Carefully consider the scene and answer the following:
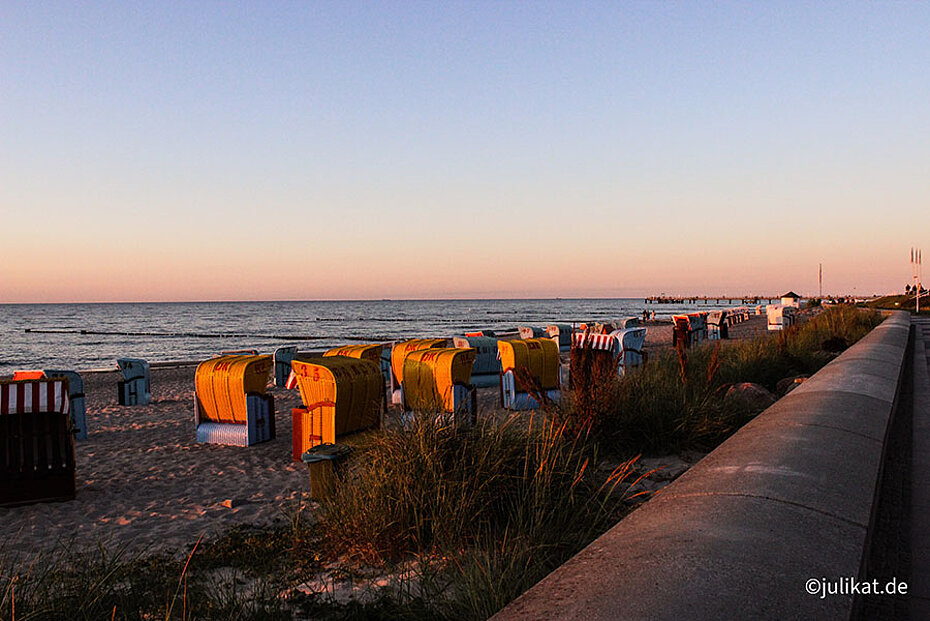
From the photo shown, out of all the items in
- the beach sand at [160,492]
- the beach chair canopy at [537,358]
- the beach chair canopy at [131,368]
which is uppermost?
the beach chair canopy at [537,358]

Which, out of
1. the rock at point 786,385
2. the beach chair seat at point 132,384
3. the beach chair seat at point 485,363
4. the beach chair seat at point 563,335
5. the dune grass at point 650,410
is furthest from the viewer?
the beach chair seat at point 563,335

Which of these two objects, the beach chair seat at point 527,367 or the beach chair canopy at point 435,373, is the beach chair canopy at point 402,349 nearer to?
the beach chair seat at point 527,367

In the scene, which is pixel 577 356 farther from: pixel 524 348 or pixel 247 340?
pixel 247 340

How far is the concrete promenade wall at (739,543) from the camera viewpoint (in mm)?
2285

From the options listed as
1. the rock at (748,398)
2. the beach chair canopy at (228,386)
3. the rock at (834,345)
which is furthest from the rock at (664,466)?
the rock at (834,345)

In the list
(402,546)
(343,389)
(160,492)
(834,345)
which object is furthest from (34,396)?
(834,345)

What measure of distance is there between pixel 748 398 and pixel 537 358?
4.06m

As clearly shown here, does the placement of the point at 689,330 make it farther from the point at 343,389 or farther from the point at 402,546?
the point at 402,546

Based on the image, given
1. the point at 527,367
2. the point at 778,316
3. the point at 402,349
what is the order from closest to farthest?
1. the point at 527,367
2. the point at 402,349
3. the point at 778,316

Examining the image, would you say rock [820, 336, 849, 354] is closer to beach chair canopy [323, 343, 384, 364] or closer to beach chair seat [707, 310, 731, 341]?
beach chair canopy [323, 343, 384, 364]

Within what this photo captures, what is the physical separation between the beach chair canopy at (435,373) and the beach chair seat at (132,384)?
7897mm

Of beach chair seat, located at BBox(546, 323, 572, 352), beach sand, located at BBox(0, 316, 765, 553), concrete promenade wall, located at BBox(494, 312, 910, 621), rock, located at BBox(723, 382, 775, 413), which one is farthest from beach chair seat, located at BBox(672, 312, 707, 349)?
concrete promenade wall, located at BBox(494, 312, 910, 621)

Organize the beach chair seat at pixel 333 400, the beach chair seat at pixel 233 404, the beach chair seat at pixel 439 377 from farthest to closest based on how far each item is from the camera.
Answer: the beach chair seat at pixel 439 377 < the beach chair seat at pixel 233 404 < the beach chair seat at pixel 333 400

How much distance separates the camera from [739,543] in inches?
108
